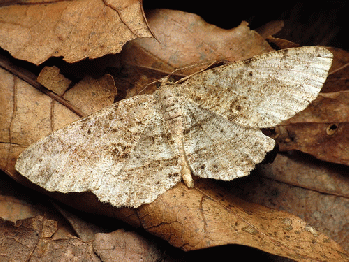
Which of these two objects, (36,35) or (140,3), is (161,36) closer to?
(140,3)

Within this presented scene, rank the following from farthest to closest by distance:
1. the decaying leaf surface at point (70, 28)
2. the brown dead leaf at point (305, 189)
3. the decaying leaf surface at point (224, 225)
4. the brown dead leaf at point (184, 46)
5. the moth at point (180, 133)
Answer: the brown dead leaf at point (184, 46)
the brown dead leaf at point (305, 189)
the decaying leaf surface at point (70, 28)
the moth at point (180, 133)
the decaying leaf surface at point (224, 225)

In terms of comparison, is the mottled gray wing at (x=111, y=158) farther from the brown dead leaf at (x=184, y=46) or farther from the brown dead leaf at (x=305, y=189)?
the brown dead leaf at (x=305, y=189)

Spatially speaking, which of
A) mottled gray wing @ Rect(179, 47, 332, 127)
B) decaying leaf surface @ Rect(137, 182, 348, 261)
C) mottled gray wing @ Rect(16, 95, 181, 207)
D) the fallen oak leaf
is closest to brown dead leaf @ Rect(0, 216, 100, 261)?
mottled gray wing @ Rect(16, 95, 181, 207)

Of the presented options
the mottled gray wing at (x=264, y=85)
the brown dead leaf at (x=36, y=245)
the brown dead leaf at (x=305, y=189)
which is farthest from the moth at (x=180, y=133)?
the brown dead leaf at (x=305, y=189)

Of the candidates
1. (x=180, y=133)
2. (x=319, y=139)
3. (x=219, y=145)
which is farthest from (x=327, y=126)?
(x=180, y=133)

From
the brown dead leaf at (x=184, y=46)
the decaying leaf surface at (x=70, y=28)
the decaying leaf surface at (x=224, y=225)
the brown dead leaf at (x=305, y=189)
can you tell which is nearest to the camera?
the decaying leaf surface at (x=224, y=225)

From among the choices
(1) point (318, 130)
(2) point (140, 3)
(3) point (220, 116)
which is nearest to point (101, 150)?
(3) point (220, 116)
